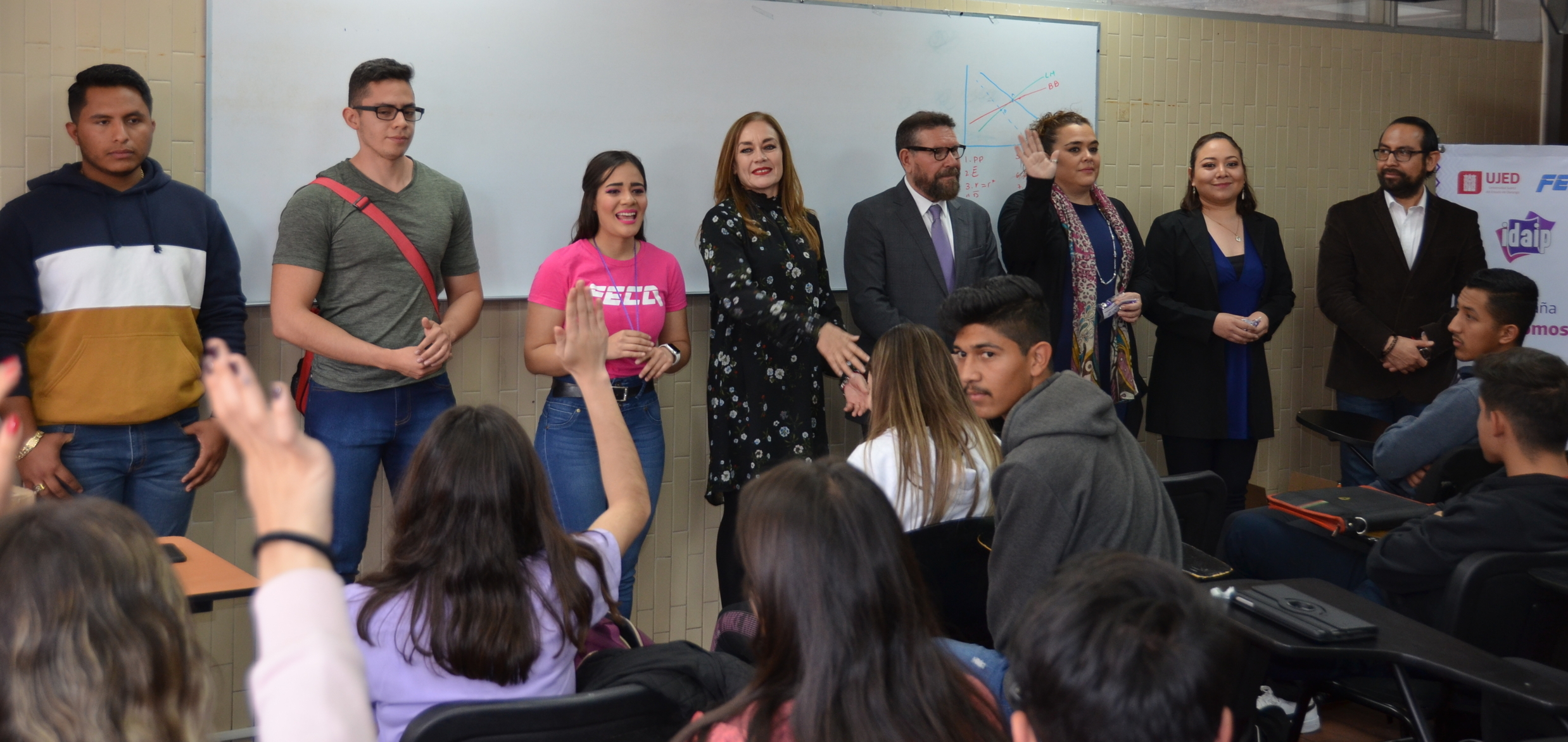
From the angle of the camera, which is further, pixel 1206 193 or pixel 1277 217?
pixel 1277 217

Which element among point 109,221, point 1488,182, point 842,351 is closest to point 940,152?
point 842,351

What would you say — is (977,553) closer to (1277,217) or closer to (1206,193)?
(1206,193)

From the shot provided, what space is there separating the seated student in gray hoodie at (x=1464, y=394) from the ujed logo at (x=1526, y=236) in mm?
1348

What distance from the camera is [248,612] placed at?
3422mm

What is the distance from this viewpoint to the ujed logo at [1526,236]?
Answer: 4664 mm

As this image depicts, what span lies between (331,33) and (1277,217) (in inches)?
146

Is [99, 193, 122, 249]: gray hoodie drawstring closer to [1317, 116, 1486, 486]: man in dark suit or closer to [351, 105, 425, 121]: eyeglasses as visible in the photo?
[351, 105, 425, 121]: eyeglasses

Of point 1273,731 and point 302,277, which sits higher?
point 302,277

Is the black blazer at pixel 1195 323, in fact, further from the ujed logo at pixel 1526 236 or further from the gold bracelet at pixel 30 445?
the gold bracelet at pixel 30 445

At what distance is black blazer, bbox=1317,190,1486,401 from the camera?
4.27 metres

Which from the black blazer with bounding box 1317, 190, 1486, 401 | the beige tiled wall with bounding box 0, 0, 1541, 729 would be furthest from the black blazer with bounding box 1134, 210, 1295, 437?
the beige tiled wall with bounding box 0, 0, 1541, 729

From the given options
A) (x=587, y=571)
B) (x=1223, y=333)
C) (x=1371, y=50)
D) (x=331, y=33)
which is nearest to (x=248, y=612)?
(x=331, y=33)

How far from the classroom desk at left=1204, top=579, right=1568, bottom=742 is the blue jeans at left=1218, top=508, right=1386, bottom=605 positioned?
34.2 inches

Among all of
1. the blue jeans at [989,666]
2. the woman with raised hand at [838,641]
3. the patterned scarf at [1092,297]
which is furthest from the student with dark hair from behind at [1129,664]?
the patterned scarf at [1092,297]
